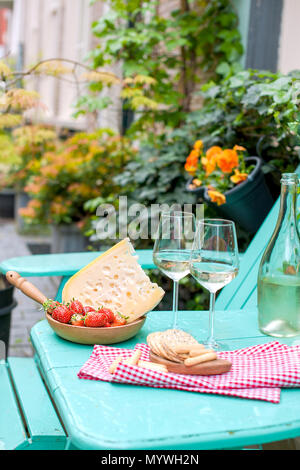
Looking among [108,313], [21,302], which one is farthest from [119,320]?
[21,302]

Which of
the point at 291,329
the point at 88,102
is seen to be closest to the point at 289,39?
the point at 88,102

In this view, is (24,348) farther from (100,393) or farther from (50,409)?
(100,393)

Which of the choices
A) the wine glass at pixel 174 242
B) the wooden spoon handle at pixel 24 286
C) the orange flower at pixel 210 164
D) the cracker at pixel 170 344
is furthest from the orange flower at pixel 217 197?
the cracker at pixel 170 344

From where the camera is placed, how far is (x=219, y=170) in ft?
8.62

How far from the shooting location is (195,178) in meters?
2.84

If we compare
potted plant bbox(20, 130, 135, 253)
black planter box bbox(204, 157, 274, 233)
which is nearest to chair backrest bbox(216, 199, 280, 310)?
black planter box bbox(204, 157, 274, 233)

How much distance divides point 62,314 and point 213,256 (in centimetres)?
39

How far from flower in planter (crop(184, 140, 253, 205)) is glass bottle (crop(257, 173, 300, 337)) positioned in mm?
1015

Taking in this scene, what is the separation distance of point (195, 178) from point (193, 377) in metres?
1.89

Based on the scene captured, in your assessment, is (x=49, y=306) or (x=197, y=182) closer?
(x=49, y=306)

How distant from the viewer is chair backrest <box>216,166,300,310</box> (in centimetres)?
193

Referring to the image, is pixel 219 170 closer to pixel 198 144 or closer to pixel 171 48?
pixel 198 144

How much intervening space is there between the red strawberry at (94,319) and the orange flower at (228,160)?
1.44 metres

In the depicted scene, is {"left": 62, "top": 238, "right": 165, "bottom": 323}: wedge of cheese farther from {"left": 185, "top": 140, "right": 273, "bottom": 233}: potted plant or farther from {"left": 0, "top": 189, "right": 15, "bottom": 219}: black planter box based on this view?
{"left": 0, "top": 189, "right": 15, "bottom": 219}: black planter box
